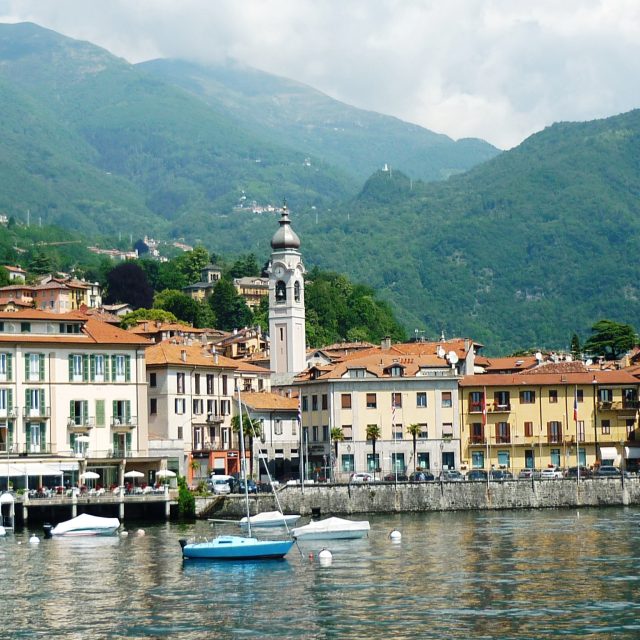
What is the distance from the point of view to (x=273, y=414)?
138500 mm

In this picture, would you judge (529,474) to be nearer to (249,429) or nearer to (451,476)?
(451,476)

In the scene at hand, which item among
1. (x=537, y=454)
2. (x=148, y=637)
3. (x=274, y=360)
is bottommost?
(x=148, y=637)

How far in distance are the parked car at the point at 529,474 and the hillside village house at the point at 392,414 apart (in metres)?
7.75

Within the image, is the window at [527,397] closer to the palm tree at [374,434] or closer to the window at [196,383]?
the palm tree at [374,434]

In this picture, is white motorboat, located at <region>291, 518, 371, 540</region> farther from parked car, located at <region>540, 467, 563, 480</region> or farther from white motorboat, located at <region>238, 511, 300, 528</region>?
parked car, located at <region>540, 467, 563, 480</region>

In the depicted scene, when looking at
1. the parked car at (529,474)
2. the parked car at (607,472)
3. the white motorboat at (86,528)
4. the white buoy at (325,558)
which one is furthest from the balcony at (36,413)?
the parked car at (607,472)

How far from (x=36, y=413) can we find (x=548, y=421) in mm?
40932

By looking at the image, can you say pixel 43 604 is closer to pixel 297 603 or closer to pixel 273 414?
pixel 297 603

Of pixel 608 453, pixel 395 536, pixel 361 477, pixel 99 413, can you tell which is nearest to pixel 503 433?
pixel 608 453

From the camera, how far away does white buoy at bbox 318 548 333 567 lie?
79.9 metres

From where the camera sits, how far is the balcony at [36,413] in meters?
110

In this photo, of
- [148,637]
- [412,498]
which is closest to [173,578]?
[148,637]

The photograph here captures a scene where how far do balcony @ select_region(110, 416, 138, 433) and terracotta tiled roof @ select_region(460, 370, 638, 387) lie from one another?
27533 millimetres

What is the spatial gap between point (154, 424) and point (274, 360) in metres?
46.7
